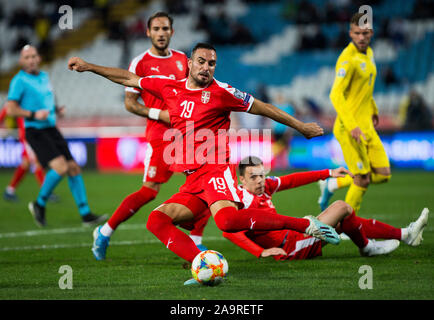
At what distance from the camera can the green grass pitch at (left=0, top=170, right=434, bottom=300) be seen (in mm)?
4371

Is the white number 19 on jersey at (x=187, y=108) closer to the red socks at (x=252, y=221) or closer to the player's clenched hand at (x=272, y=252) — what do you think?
the red socks at (x=252, y=221)

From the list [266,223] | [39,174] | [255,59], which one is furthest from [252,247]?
[255,59]

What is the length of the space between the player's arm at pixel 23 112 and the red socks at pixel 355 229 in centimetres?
451

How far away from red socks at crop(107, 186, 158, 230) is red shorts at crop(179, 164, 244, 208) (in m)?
1.21

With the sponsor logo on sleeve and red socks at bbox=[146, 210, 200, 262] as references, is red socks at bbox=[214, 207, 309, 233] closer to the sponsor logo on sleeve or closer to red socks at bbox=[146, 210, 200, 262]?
red socks at bbox=[146, 210, 200, 262]

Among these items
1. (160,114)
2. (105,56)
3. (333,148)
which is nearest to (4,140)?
(105,56)

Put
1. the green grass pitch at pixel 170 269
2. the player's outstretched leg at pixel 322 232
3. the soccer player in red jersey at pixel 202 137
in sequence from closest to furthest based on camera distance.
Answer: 1. the green grass pitch at pixel 170 269
2. the player's outstretched leg at pixel 322 232
3. the soccer player in red jersey at pixel 202 137

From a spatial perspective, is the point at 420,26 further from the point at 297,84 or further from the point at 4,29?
the point at 4,29

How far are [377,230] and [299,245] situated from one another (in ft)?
2.39

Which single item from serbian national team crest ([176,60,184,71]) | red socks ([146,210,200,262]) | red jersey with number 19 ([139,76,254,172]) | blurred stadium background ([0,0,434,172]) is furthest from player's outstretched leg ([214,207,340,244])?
Answer: blurred stadium background ([0,0,434,172])

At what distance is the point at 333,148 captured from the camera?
647 inches

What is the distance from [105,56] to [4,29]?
212 inches

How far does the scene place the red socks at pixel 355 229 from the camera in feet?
18.0

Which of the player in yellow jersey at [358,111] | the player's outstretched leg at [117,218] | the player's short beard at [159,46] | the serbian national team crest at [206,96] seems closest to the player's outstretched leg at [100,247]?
the player's outstretched leg at [117,218]
